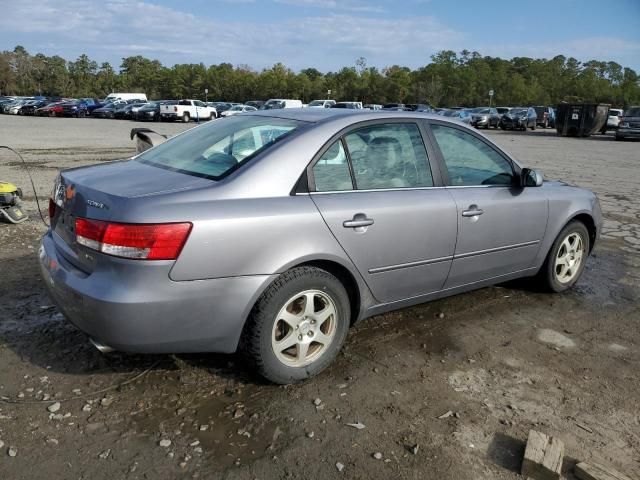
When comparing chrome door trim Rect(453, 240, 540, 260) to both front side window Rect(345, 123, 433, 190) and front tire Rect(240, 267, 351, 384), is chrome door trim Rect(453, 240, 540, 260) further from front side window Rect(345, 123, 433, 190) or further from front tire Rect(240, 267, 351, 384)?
front tire Rect(240, 267, 351, 384)

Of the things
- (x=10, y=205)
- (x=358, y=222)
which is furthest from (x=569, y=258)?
(x=10, y=205)

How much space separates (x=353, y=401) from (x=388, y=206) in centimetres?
119

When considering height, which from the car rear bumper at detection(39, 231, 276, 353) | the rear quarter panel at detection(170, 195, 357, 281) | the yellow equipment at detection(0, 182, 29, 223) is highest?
the rear quarter panel at detection(170, 195, 357, 281)

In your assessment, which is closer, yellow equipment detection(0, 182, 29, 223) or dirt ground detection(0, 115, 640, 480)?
dirt ground detection(0, 115, 640, 480)

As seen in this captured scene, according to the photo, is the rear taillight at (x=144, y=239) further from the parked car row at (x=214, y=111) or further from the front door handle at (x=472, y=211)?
the parked car row at (x=214, y=111)

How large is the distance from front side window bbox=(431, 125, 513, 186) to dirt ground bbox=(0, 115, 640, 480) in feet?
3.59

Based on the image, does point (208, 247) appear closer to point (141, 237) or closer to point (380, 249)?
point (141, 237)

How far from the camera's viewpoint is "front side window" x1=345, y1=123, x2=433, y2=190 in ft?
11.2

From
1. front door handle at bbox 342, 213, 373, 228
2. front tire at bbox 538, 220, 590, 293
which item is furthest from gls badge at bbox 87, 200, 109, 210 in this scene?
front tire at bbox 538, 220, 590, 293

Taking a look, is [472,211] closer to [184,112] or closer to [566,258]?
[566,258]

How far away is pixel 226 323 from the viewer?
2838 millimetres

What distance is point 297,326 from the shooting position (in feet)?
10.3

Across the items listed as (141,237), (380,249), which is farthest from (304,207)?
(141,237)

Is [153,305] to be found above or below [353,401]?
above
